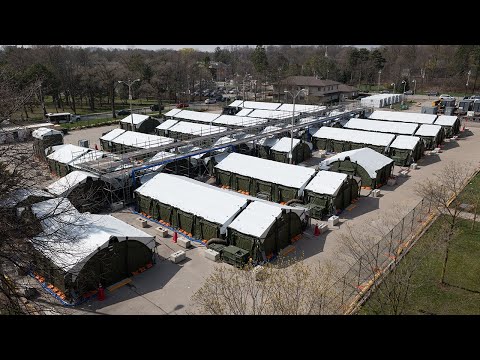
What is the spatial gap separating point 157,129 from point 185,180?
22.3m

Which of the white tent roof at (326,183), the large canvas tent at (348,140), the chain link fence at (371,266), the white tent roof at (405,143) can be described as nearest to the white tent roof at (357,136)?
the large canvas tent at (348,140)

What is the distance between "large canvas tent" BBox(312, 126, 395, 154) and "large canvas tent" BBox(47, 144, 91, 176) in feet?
74.3

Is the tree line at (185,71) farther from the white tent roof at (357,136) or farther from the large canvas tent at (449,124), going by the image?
the large canvas tent at (449,124)

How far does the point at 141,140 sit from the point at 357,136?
2098 cm

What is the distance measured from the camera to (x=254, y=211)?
20.2m

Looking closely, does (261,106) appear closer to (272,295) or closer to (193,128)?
(193,128)

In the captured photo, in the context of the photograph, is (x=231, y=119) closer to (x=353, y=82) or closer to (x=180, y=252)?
(x=180, y=252)

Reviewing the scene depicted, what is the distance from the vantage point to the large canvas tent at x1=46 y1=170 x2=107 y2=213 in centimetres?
2402

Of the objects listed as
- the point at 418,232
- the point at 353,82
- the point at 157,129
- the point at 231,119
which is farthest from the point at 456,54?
the point at 418,232

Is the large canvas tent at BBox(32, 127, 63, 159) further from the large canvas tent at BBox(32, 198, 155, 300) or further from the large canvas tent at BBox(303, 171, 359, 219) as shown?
the large canvas tent at BBox(303, 171, 359, 219)

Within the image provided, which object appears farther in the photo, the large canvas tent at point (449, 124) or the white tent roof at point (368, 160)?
the large canvas tent at point (449, 124)

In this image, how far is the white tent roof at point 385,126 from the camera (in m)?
40.6

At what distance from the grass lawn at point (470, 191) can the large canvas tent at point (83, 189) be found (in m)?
24.2

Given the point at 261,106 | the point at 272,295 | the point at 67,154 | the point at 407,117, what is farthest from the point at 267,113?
the point at 272,295
